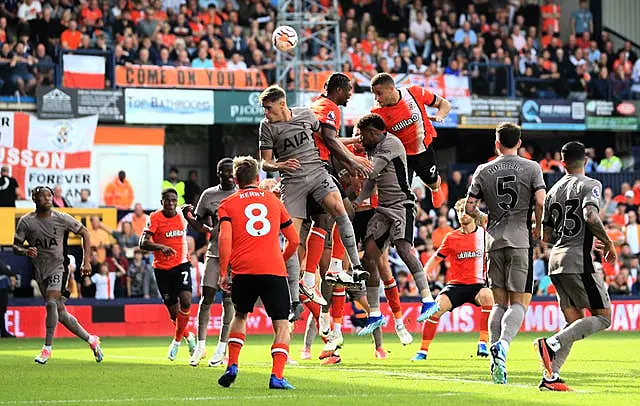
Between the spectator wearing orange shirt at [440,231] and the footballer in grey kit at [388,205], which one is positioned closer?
the footballer in grey kit at [388,205]

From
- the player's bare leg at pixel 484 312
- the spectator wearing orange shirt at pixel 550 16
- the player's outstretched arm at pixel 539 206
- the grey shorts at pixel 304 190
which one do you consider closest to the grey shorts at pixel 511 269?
the player's outstretched arm at pixel 539 206

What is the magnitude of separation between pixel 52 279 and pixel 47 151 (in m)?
13.7

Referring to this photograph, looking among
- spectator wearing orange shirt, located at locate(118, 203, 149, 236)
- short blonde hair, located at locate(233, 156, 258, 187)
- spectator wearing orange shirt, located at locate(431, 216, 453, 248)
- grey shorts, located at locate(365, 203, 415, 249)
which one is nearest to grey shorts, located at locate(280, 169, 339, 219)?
grey shorts, located at locate(365, 203, 415, 249)

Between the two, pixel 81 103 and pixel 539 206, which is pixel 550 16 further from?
pixel 539 206

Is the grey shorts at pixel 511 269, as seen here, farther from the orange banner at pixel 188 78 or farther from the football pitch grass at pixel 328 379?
the orange banner at pixel 188 78

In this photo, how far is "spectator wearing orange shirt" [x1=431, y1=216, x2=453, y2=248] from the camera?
3117cm

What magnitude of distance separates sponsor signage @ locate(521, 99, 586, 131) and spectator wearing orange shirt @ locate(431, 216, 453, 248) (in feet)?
24.0

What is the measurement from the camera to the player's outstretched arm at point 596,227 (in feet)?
40.2

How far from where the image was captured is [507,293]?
13.5m

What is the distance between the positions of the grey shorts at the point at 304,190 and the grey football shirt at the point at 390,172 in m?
1.03

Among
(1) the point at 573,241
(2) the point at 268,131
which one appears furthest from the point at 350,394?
(2) the point at 268,131

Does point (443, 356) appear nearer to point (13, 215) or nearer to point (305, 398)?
point (305, 398)

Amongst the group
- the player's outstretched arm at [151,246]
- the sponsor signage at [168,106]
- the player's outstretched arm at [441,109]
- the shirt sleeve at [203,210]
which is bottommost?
the player's outstretched arm at [151,246]

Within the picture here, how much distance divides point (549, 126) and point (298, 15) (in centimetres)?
957
